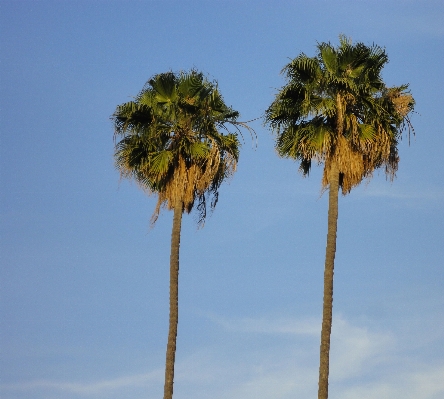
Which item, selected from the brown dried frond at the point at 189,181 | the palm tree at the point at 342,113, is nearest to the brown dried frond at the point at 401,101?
the palm tree at the point at 342,113

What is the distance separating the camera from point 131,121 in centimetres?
4741

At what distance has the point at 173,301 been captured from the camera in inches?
1741

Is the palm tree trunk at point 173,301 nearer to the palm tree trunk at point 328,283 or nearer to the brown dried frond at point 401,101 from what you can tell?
the palm tree trunk at point 328,283

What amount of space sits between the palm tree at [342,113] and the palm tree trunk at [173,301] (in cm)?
428

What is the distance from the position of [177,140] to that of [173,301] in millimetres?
5975

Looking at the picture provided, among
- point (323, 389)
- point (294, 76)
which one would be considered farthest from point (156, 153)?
point (323, 389)

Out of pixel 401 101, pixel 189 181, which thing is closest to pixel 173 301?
pixel 189 181

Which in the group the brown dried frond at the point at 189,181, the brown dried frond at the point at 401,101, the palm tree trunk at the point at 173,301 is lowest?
the palm tree trunk at the point at 173,301

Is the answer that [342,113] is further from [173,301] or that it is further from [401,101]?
[173,301]

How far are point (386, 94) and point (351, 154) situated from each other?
2577 millimetres

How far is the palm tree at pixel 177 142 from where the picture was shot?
46.1 m

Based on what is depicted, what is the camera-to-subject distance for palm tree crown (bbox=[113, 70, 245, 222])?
4619 cm

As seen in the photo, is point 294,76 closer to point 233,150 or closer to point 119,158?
point 233,150

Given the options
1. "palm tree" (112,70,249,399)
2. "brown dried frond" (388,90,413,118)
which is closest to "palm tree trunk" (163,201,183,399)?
"palm tree" (112,70,249,399)
